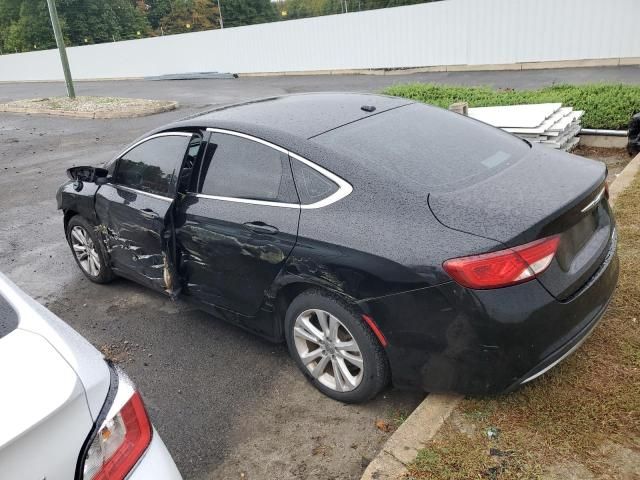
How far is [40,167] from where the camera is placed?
34.6 ft

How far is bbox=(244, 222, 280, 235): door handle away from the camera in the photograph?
3117 mm

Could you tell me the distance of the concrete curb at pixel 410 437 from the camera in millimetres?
2488

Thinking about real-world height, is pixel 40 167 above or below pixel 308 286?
below

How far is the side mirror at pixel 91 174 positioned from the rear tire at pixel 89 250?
0.41 meters

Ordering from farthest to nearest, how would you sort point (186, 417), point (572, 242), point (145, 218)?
point (145, 218) < point (186, 417) < point (572, 242)

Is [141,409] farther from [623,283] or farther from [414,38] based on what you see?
[414,38]

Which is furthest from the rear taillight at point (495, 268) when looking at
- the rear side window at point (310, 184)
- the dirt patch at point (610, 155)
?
the dirt patch at point (610, 155)

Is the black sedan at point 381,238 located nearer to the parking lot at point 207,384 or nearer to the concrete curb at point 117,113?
the parking lot at point 207,384

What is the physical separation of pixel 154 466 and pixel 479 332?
148 cm

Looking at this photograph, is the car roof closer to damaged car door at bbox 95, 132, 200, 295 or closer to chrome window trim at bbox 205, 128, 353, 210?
chrome window trim at bbox 205, 128, 353, 210

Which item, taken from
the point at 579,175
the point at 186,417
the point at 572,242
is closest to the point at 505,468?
the point at 572,242

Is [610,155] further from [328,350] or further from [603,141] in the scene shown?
[328,350]

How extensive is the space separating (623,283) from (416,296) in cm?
200

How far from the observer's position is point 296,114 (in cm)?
358
